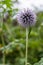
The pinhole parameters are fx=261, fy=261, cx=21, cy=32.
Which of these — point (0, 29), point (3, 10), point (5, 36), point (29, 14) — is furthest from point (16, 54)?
point (29, 14)

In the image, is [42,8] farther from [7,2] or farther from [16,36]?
[7,2]

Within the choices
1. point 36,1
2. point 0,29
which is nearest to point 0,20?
point 0,29

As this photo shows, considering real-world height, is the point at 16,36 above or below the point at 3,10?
below

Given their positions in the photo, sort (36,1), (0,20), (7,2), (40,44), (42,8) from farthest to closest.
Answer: (36,1), (42,8), (40,44), (0,20), (7,2)

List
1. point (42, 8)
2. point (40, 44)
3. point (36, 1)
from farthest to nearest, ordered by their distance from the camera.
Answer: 1. point (36, 1)
2. point (42, 8)
3. point (40, 44)

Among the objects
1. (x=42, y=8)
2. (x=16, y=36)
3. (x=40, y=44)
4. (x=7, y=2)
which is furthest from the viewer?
(x=42, y=8)


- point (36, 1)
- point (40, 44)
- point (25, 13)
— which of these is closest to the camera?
point (25, 13)

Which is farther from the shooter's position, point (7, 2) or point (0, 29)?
point (0, 29)

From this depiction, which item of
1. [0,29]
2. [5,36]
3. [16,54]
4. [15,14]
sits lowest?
[16,54]

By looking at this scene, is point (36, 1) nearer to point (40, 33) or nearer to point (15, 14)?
point (40, 33)
